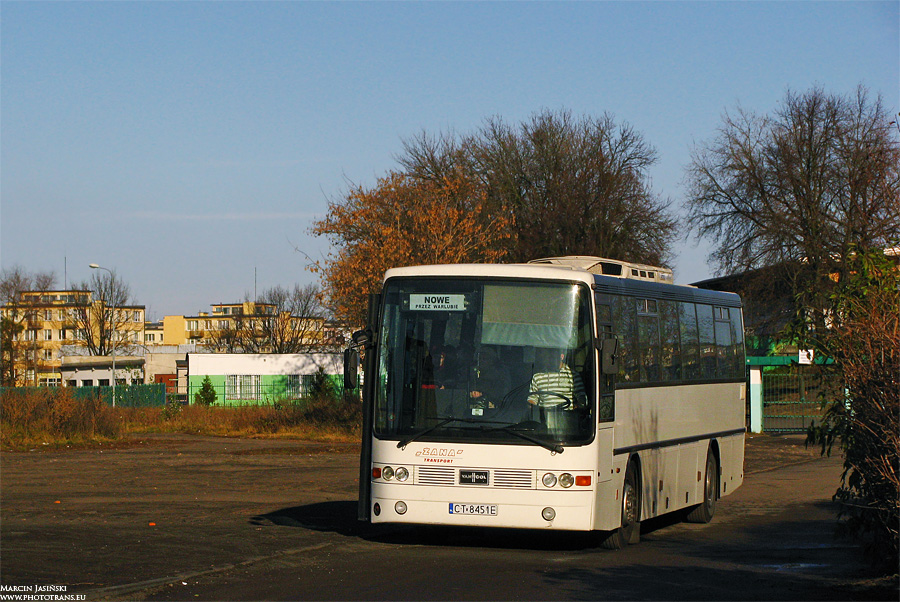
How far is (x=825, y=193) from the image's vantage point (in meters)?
50.4

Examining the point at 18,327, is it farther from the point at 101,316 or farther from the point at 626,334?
the point at 626,334

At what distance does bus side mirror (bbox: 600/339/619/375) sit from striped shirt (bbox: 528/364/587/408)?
1.04 feet

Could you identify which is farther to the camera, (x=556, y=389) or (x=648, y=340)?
(x=648, y=340)

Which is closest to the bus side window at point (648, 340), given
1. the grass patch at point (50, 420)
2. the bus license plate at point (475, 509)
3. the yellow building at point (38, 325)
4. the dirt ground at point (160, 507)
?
the bus license plate at point (475, 509)

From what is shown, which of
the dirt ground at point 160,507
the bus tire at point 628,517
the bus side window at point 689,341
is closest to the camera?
the dirt ground at point 160,507

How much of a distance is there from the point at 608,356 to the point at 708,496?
206 inches

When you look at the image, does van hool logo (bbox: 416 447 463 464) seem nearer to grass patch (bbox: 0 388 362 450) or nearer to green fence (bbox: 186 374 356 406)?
grass patch (bbox: 0 388 362 450)

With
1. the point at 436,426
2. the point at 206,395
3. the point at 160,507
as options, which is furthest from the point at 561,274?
the point at 206,395

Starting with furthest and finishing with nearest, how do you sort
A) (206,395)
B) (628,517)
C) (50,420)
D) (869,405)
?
(206,395) → (50,420) → (628,517) → (869,405)

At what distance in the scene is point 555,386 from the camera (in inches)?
482

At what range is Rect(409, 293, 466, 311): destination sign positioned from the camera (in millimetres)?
12625

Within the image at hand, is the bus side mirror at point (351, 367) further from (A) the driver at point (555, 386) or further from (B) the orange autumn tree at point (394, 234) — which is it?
(B) the orange autumn tree at point (394, 234)

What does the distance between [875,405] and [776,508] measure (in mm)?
8738

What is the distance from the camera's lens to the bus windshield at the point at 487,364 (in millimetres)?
12156
